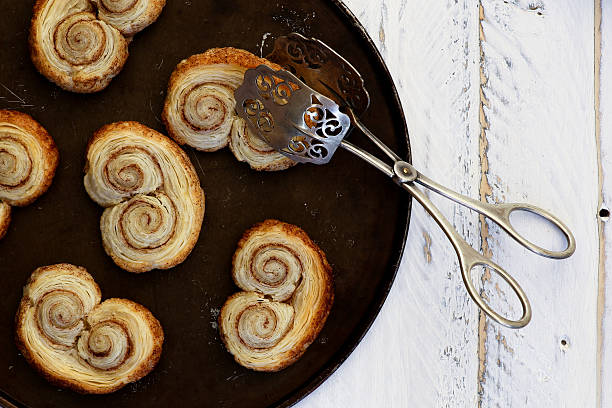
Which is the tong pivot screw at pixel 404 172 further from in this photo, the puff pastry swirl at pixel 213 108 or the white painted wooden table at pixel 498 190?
the puff pastry swirl at pixel 213 108

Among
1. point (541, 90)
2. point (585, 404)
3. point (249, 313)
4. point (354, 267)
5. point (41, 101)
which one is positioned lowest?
point (585, 404)

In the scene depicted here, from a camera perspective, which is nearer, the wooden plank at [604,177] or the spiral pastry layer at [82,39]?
the spiral pastry layer at [82,39]

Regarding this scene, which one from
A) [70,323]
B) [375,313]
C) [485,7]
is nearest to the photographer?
[70,323]

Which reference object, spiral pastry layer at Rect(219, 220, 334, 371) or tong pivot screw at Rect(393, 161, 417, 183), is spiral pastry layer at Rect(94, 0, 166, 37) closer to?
spiral pastry layer at Rect(219, 220, 334, 371)

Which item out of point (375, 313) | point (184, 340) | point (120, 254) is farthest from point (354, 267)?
point (120, 254)

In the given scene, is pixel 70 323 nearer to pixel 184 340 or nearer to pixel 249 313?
pixel 184 340

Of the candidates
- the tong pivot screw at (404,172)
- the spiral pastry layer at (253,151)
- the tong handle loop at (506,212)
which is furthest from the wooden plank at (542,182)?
the spiral pastry layer at (253,151)

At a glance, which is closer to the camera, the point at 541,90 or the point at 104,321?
the point at 104,321
